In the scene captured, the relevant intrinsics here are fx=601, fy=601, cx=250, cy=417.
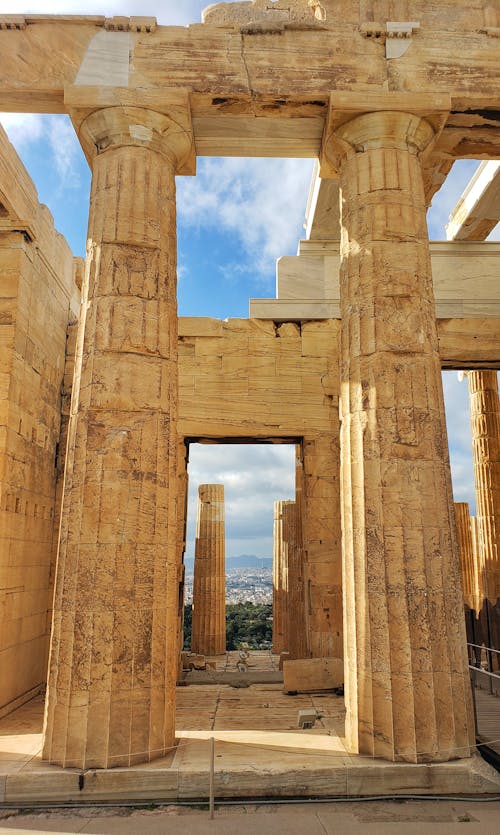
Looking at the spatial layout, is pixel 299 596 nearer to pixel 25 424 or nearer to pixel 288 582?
pixel 288 582

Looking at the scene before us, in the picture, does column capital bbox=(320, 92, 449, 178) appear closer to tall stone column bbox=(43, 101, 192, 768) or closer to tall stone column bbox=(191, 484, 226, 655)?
tall stone column bbox=(43, 101, 192, 768)

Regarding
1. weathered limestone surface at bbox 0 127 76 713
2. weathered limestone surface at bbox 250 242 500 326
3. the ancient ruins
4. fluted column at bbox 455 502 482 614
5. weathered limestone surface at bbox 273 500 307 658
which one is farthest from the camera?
fluted column at bbox 455 502 482 614

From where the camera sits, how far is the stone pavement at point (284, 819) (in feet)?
19.0

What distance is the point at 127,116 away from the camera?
8.62 m

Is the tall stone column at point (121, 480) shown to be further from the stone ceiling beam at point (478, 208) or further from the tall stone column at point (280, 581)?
the tall stone column at point (280, 581)

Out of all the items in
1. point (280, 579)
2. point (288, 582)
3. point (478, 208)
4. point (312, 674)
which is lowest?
point (312, 674)

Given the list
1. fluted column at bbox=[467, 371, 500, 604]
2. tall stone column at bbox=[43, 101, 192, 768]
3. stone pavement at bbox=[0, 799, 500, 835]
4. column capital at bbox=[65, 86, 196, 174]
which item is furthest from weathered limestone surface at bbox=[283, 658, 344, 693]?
column capital at bbox=[65, 86, 196, 174]

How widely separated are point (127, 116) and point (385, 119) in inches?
147

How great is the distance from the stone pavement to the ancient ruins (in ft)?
1.29

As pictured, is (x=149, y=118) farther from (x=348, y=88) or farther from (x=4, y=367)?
(x=4, y=367)

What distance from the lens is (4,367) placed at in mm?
10312

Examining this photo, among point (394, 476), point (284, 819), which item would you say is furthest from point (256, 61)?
point (284, 819)

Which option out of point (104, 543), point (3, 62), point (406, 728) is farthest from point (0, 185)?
point (406, 728)

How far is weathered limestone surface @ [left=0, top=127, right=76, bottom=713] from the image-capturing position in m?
10.1
